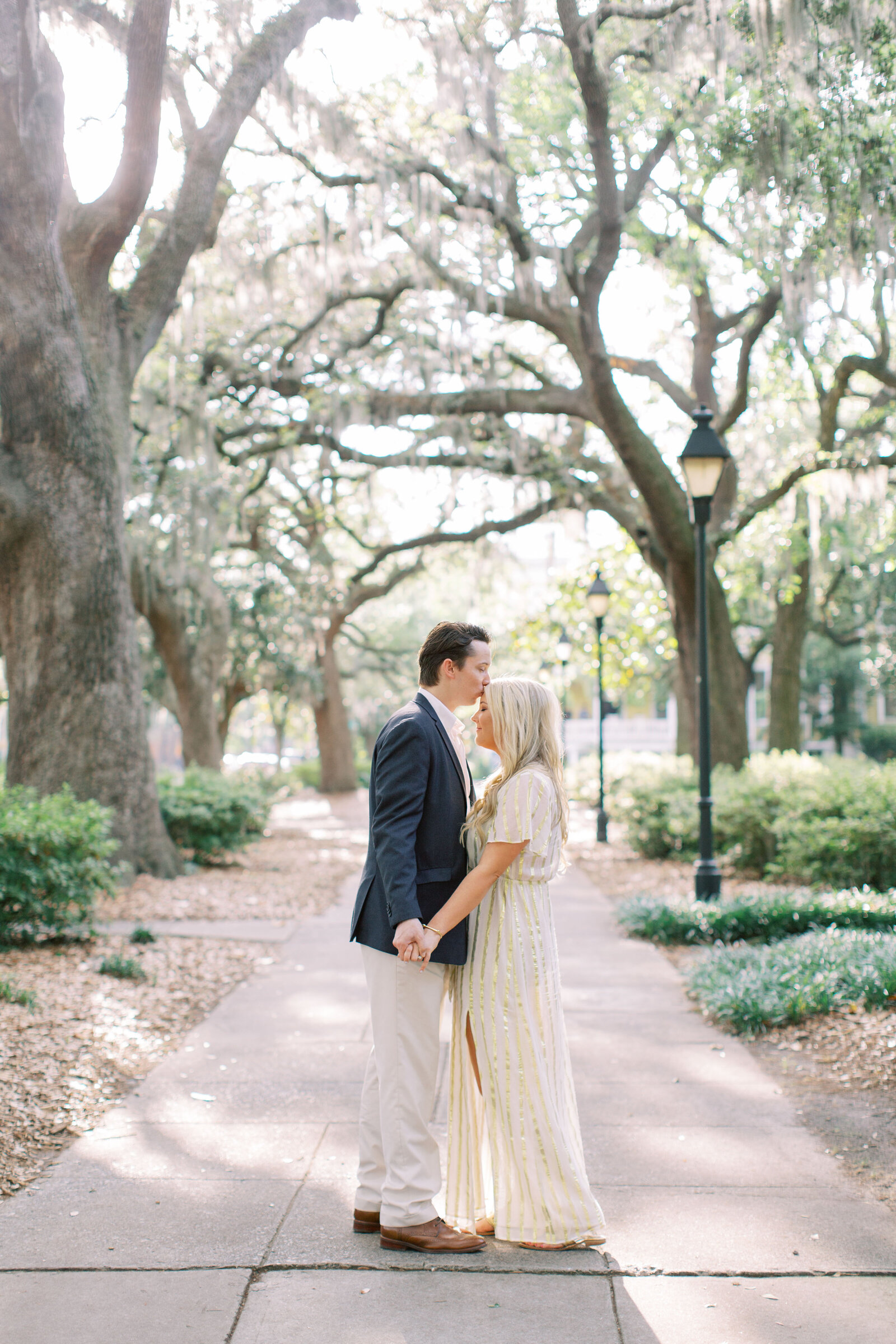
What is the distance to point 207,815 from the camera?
42.5 ft

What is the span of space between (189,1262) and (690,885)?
8.71 m

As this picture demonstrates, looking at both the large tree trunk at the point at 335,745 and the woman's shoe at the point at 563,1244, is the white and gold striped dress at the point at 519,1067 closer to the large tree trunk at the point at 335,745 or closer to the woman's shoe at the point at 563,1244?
the woman's shoe at the point at 563,1244

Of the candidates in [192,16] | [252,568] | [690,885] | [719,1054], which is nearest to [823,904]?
[719,1054]

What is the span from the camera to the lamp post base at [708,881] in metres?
9.35

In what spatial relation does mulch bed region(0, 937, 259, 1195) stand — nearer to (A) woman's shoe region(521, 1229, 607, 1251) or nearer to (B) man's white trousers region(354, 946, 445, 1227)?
(B) man's white trousers region(354, 946, 445, 1227)

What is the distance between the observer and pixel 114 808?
10391mm

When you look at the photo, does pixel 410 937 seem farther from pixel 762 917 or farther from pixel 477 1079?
pixel 762 917

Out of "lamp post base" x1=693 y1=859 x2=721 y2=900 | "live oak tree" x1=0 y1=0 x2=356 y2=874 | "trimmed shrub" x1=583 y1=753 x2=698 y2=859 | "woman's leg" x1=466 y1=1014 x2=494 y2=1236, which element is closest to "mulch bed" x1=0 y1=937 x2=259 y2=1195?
"woman's leg" x1=466 y1=1014 x2=494 y2=1236

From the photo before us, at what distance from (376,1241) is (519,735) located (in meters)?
1.64

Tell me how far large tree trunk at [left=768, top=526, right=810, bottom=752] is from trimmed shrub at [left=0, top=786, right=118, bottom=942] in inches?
557

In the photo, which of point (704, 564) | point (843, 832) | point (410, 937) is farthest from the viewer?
point (704, 564)

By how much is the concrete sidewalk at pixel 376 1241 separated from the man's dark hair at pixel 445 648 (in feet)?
5.86

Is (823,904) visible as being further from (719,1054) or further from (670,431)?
(670,431)

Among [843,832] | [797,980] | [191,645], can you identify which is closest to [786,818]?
[843,832]
